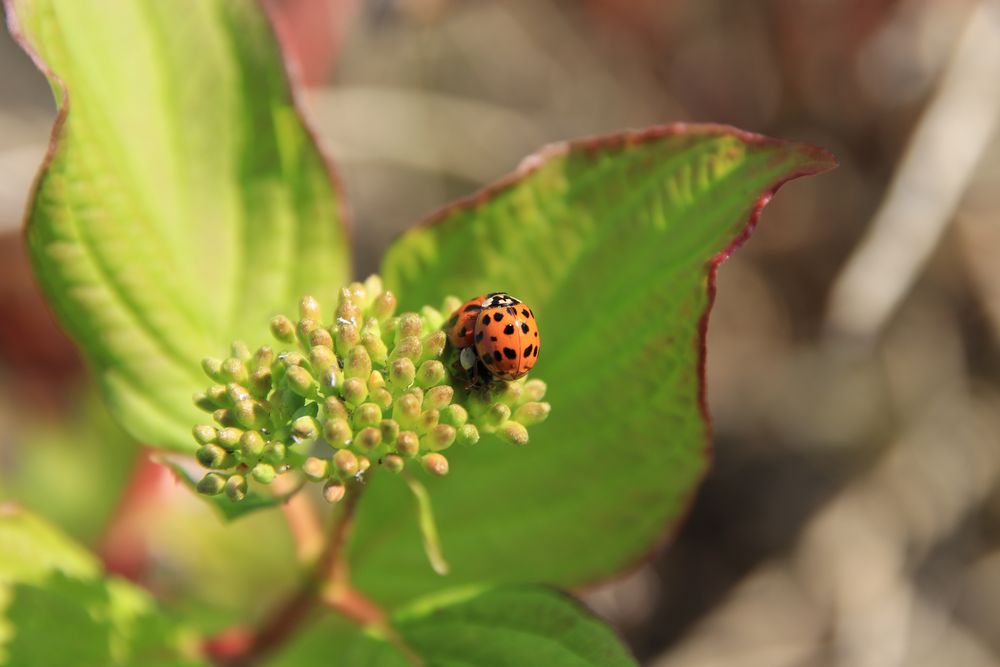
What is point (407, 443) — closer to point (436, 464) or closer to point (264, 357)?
point (436, 464)

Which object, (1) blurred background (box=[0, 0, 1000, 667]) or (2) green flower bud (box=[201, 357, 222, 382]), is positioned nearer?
(2) green flower bud (box=[201, 357, 222, 382])

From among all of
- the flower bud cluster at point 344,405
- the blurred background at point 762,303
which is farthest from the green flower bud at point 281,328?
the blurred background at point 762,303

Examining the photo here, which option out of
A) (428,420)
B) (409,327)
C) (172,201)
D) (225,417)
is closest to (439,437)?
(428,420)

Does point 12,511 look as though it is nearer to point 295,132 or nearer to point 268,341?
point 268,341

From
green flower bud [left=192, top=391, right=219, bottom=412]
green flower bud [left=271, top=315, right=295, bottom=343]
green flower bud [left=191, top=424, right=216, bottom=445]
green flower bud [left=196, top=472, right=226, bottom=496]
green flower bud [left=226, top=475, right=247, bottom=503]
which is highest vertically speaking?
green flower bud [left=271, top=315, right=295, bottom=343]

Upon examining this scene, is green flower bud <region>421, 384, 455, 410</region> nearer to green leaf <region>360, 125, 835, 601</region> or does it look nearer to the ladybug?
the ladybug

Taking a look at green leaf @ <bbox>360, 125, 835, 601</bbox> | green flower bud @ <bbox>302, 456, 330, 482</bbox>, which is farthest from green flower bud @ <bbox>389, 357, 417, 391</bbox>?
green leaf @ <bbox>360, 125, 835, 601</bbox>
